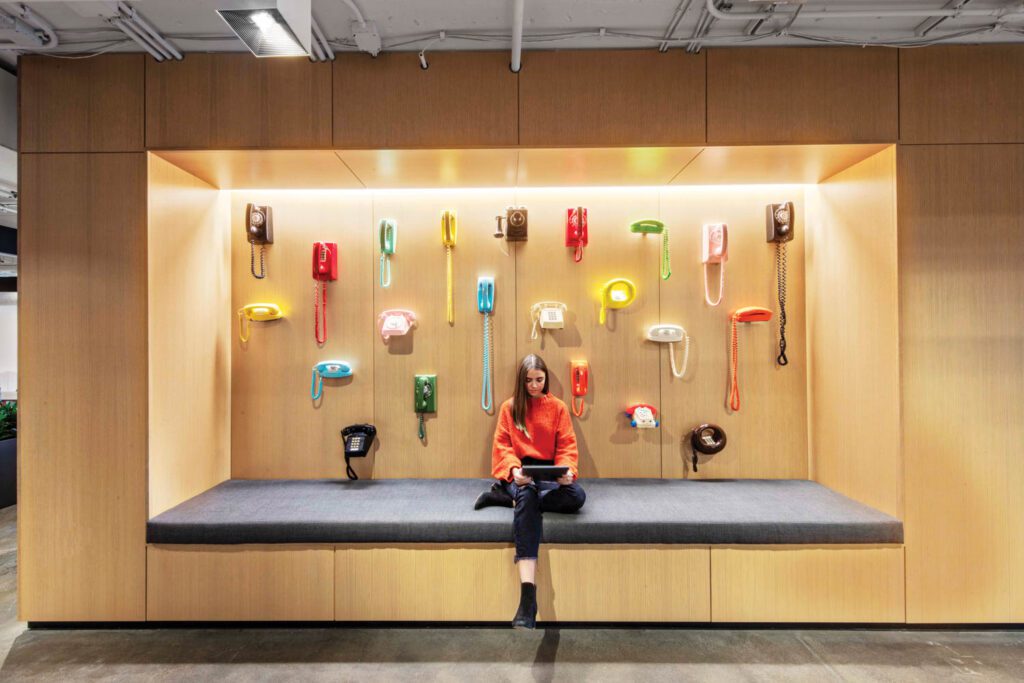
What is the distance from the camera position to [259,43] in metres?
2.06

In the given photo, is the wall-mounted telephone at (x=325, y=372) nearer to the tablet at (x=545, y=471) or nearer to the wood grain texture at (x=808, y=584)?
A: the tablet at (x=545, y=471)

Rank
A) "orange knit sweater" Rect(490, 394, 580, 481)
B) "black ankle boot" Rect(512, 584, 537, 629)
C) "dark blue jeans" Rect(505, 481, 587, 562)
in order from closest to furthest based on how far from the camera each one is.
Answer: "black ankle boot" Rect(512, 584, 537, 629)
"dark blue jeans" Rect(505, 481, 587, 562)
"orange knit sweater" Rect(490, 394, 580, 481)

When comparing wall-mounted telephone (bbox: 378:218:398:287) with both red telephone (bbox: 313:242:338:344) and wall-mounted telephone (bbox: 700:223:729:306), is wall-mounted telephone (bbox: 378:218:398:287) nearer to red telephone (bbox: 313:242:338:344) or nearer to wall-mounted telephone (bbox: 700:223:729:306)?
red telephone (bbox: 313:242:338:344)

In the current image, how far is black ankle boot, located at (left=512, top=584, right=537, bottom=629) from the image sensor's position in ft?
7.41

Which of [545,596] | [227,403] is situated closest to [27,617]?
[227,403]

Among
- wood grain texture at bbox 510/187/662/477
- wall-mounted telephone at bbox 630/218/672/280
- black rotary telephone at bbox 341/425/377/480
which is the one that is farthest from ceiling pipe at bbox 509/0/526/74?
black rotary telephone at bbox 341/425/377/480

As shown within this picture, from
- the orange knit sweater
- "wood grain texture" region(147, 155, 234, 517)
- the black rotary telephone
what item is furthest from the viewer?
the black rotary telephone

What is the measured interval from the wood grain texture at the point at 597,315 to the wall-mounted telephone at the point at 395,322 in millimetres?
725

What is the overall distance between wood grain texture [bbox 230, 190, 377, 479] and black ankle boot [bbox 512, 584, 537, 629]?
4.61 ft

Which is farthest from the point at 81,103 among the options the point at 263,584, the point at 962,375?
the point at 962,375

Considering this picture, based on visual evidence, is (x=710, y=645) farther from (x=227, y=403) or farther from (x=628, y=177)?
(x=227, y=403)

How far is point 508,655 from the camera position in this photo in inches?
89.0

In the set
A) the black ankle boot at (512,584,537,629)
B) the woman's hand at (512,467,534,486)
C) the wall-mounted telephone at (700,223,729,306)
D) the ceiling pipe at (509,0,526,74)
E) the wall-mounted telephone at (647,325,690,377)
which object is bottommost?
the black ankle boot at (512,584,537,629)

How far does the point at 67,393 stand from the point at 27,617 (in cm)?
119
